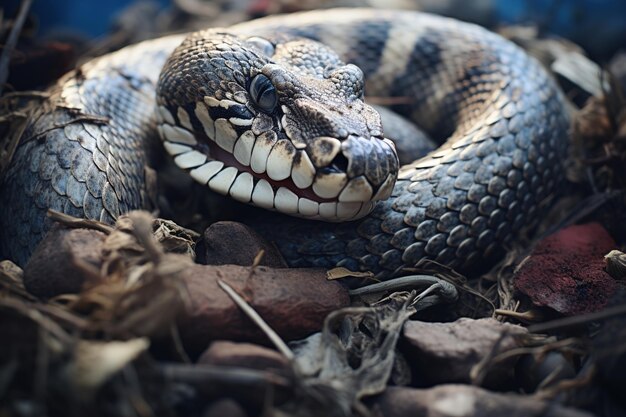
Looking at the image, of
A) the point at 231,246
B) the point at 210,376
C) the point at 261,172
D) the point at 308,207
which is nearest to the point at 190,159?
the point at 261,172

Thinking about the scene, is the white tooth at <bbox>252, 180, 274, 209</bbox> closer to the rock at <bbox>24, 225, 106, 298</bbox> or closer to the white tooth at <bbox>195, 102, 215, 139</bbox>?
the white tooth at <bbox>195, 102, 215, 139</bbox>

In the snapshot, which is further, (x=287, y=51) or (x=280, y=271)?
(x=287, y=51)

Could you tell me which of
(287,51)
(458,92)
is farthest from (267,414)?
(458,92)

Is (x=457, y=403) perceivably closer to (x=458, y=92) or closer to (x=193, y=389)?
(x=193, y=389)

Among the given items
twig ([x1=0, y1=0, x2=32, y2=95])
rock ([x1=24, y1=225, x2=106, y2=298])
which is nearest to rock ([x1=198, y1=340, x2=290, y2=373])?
rock ([x1=24, y1=225, x2=106, y2=298])

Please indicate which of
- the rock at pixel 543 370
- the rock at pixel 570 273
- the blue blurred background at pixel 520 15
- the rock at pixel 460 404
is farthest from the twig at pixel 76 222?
the blue blurred background at pixel 520 15

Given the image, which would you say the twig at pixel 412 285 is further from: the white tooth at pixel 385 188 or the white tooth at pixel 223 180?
the white tooth at pixel 223 180
